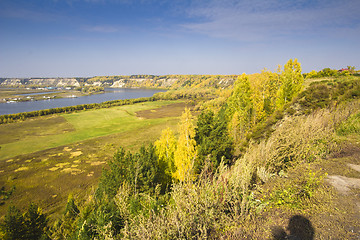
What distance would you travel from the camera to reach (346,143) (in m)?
7.96

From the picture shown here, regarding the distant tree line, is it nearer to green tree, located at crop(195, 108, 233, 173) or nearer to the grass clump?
green tree, located at crop(195, 108, 233, 173)

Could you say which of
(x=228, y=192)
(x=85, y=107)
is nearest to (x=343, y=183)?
(x=228, y=192)

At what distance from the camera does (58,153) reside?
45.9m

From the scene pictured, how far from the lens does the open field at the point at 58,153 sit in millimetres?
28812

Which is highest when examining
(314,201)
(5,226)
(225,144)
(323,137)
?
(323,137)

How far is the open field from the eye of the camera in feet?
94.5

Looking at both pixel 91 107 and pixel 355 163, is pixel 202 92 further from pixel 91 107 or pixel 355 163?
pixel 355 163

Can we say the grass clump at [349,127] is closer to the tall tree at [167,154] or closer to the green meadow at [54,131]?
the tall tree at [167,154]

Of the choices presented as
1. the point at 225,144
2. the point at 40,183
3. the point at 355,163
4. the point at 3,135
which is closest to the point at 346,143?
the point at 355,163

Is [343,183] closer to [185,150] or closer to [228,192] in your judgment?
[228,192]

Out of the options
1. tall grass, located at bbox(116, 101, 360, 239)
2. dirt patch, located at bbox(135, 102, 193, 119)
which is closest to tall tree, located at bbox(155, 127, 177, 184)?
tall grass, located at bbox(116, 101, 360, 239)

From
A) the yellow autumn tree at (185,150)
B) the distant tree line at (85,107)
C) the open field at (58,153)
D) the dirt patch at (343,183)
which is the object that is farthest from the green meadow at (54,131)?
the dirt patch at (343,183)

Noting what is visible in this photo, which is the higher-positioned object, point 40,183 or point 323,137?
point 323,137

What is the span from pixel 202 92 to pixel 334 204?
18480 cm
